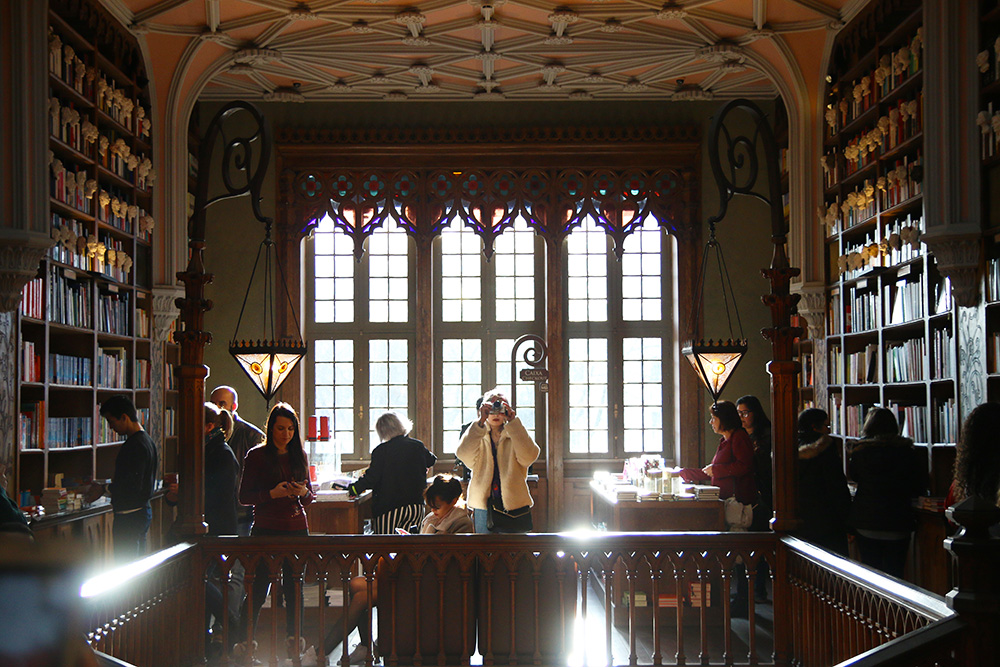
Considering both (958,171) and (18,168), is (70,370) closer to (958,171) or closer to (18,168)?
(18,168)

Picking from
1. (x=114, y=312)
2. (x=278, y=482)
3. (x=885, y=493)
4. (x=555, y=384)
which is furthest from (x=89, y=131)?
(x=885, y=493)

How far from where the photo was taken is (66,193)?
6.87m

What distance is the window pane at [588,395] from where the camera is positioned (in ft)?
35.4

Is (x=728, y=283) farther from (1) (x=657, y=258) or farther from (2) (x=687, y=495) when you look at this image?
(2) (x=687, y=495)

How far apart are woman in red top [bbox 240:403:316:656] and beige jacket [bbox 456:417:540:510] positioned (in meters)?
1.30

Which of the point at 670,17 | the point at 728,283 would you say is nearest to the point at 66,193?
the point at 670,17

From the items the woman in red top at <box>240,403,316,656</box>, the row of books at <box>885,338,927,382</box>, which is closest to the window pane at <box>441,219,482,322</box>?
the row of books at <box>885,338,927,382</box>

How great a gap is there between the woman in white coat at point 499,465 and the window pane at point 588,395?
4559 mm

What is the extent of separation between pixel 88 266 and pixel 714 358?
4.73m

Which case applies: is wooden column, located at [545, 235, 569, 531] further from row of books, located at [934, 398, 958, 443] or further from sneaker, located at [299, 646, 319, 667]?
sneaker, located at [299, 646, 319, 667]

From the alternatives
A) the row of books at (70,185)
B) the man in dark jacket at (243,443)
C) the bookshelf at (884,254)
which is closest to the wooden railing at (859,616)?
the bookshelf at (884,254)

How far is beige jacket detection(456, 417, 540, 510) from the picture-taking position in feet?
20.3

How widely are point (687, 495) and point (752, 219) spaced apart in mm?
4524

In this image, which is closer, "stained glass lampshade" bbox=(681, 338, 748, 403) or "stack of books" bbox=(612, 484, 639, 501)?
"stained glass lampshade" bbox=(681, 338, 748, 403)
